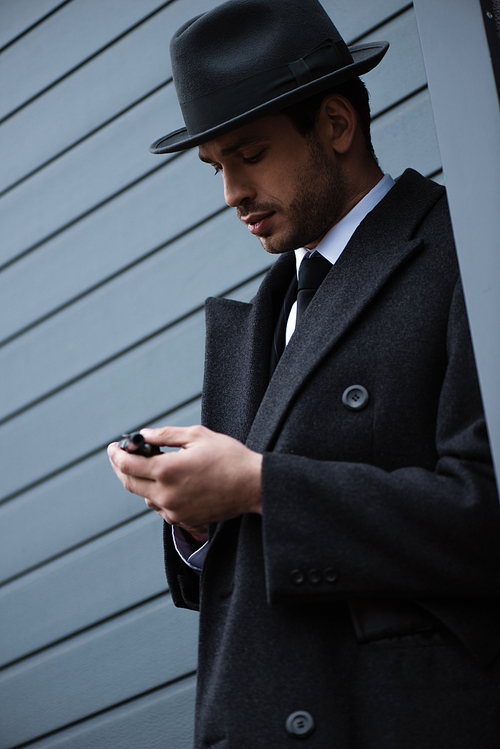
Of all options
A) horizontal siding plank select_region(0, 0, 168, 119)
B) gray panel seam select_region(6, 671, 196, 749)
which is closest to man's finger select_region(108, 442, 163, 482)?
gray panel seam select_region(6, 671, 196, 749)

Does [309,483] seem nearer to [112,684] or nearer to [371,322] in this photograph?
[371,322]

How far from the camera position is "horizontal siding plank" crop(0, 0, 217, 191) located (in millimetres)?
2176

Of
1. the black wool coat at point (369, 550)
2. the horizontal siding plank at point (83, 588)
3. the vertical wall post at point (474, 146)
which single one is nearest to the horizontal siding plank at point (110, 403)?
the horizontal siding plank at point (83, 588)

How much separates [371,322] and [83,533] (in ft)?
4.62

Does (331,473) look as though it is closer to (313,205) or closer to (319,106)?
(313,205)

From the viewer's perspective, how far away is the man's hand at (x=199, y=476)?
956 millimetres

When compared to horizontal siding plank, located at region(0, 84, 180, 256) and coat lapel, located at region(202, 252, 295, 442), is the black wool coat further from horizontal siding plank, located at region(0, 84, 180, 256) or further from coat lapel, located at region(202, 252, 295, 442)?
horizontal siding plank, located at region(0, 84, 180, 256)

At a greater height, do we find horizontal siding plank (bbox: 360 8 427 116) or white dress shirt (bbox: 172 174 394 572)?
horizontal siding plank (bbox: 360 8 427 116)

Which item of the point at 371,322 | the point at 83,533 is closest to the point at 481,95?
the point at 371,322

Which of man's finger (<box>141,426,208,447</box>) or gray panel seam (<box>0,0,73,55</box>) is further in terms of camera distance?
gray panel seam (<box>0,0,73,55</box>)

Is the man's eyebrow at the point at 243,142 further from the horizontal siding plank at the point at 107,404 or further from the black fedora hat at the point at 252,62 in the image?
the horizontal siding plank at the point at 107,404

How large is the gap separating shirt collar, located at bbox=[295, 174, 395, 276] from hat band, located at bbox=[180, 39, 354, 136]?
24 cm

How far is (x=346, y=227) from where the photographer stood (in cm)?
131

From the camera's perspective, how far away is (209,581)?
1.12m
